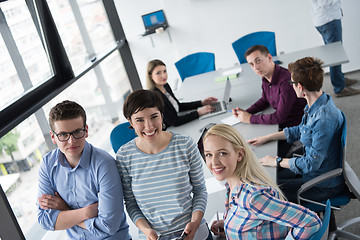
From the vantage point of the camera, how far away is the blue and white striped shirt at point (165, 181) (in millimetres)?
2033

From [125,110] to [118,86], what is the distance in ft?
15.0

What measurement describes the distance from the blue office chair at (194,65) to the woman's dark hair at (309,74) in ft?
9.12

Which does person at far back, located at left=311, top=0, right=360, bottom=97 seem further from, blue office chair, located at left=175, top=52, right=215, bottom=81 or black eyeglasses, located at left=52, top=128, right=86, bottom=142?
black eyeglasses, located at left=52, top=128, right=86, bottom=142

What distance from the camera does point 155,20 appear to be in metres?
6.58

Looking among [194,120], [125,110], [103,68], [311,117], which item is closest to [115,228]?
[125,110]

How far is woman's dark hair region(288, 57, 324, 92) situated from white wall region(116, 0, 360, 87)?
375 centimetres

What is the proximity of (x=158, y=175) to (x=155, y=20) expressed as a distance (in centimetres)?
498

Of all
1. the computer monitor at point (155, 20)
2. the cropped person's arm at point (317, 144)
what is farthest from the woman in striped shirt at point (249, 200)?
the computer monitor at point (155, 20)

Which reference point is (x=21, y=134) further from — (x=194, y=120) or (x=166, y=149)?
(x=166, y=149)

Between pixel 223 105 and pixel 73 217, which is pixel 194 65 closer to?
pixel 223 105

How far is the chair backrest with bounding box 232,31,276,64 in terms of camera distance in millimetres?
5113

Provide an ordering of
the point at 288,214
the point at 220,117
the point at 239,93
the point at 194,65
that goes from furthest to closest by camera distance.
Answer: the point at 194,65, the point at 239,93, the point at 220,117, the point at 288,214

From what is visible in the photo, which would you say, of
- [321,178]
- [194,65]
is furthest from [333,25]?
[321,178]

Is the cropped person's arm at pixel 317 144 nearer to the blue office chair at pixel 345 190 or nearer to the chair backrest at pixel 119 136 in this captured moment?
the blue office chair at pixel 345 190
